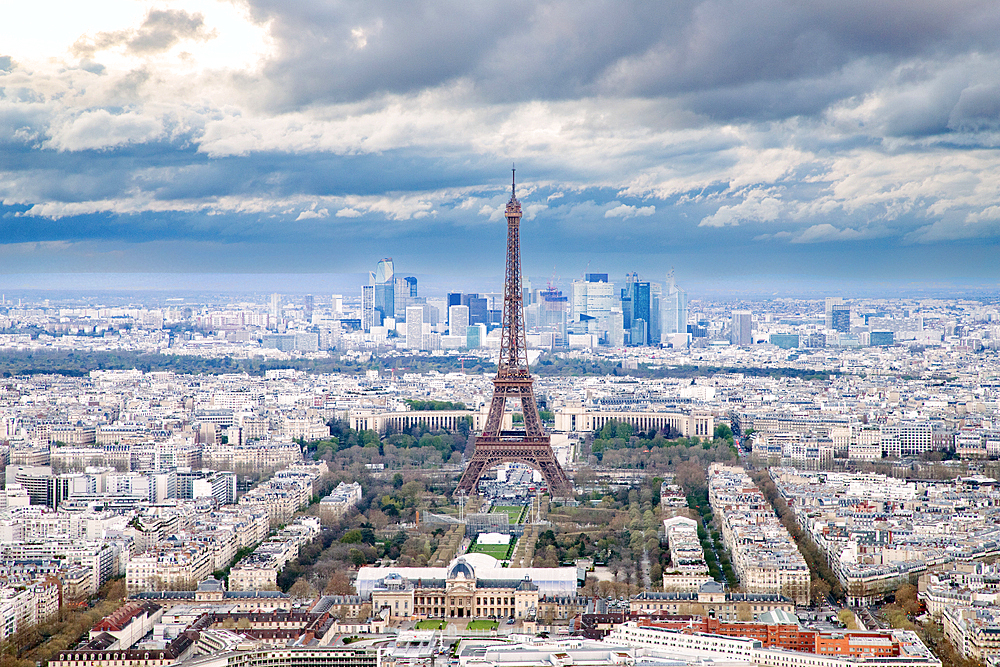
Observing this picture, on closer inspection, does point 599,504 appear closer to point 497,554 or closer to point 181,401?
point 497,554

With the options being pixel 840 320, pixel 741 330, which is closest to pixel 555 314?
pixel 741 330

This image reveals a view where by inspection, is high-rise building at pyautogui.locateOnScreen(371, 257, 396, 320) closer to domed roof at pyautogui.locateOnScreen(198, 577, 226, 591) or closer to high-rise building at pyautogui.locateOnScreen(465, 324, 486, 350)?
high-rise building at pyautogui.locateOnScreen(465, 324, 486, 350)

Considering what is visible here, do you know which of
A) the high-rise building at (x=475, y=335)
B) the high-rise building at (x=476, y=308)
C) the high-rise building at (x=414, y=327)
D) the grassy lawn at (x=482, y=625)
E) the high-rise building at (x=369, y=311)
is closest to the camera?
the grassy lawn at (x=482, y=625)

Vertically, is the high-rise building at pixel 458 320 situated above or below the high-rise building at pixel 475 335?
above

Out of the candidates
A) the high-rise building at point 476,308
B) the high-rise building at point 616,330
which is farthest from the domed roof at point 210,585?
the high-rise building at point 476,308

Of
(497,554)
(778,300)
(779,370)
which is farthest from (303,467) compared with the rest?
(778,300)

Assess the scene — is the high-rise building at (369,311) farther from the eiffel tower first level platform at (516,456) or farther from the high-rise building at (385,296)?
the eiffel tower first level platform at (516,456)

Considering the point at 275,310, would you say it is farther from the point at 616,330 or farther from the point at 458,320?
the point at 616,330

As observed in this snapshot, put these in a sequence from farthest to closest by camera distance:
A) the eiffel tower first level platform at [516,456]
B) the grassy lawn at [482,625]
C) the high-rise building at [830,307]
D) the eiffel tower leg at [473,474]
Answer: the high-rise building at [830,307] → the eiffel tower first level platform at [516,456] → the eiffel tower leg at [473,474] → the grassy lawn at [482,625]
